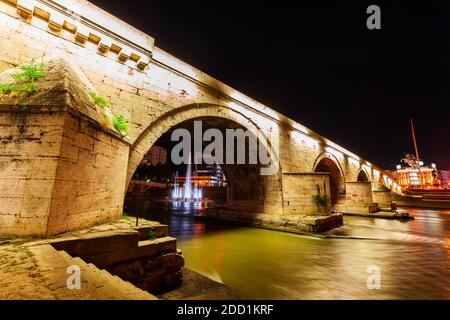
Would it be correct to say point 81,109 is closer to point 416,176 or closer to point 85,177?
point 85,177

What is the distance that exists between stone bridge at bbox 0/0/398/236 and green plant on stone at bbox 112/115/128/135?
0.45 ft

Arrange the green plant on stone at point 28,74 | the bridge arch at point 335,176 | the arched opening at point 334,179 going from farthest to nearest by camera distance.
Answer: the arched opening at point 334,179
the bridge arch at point 335,176
the green plant on stone at point 28,74

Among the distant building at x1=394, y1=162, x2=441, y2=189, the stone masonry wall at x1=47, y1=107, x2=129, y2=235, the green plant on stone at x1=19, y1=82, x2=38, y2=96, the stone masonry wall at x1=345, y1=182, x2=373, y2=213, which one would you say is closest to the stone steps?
the stone masonry wall at x1=47, y1=107, x2=129, y2=235

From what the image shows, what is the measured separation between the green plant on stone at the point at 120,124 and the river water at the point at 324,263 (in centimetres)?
179

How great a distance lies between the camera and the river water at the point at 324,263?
365cm

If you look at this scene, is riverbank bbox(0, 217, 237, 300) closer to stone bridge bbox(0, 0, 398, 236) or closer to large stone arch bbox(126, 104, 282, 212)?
stone bridge bbox(0, 0, 398, 236)

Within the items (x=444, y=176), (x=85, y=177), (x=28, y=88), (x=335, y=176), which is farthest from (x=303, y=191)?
(x=444, y=176)

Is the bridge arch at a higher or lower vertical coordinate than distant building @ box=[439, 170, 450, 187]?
lower

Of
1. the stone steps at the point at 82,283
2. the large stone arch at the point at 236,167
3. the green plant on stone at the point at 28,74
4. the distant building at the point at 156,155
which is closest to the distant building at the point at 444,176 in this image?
the large stone arch at the point at 236,167

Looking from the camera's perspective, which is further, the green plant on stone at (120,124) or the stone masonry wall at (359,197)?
the stone masonry wall at (359,197)

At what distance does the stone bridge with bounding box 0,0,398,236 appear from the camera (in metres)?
2.63

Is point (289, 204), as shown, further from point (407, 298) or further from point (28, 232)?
point (28, 232)

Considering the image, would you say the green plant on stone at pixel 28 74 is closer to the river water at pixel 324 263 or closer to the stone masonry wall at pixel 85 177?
the stone masonry wall at pixel 85 177
